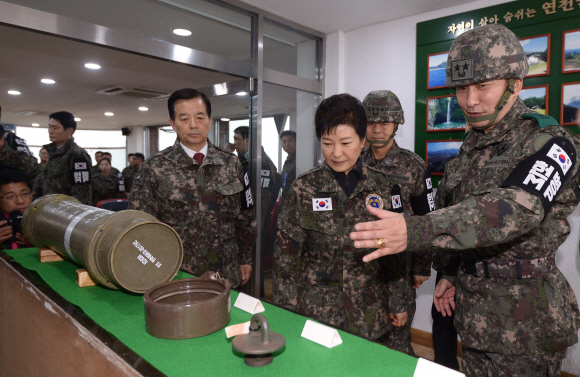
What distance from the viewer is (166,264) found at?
47.0 inches

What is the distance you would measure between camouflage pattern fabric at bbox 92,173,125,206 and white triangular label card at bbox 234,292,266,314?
6.65 metres

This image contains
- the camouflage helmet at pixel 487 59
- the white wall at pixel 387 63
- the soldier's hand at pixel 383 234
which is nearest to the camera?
the soldier's hand at pixel 383 234

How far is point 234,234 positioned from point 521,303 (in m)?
1.54

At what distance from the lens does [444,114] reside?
3172 mm

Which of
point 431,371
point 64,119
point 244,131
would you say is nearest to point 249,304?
point 431,371

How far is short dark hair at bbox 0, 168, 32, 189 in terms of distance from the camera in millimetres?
2426

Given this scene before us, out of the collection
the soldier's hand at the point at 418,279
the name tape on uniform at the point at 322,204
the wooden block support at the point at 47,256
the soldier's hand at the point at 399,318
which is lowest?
the soldier's hand at the point at 399,318

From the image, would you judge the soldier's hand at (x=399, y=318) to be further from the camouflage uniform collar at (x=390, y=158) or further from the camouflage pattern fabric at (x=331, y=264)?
the camouflage uniform collar at (x=390, y=158)

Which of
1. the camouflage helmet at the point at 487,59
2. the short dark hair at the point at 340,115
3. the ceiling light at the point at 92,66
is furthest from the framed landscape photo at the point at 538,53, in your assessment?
the ceiling light at the point at 92,66

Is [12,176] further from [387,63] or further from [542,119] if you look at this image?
[387,63]

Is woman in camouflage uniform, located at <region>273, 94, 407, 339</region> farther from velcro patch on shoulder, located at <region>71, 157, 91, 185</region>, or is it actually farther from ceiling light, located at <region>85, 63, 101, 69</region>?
ceiling light, located at <region>85, 63, 101, 69</region>

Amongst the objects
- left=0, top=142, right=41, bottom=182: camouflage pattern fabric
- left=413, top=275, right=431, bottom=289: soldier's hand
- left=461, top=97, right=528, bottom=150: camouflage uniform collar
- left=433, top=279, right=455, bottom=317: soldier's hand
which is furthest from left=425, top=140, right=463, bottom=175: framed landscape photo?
left=0, top=142, right=41, bottom=182: camouflage pattern fabric

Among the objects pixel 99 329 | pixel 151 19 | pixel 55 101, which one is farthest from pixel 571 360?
pixel 55 101

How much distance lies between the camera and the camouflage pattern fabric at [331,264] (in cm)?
162
